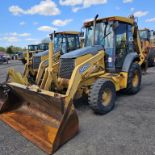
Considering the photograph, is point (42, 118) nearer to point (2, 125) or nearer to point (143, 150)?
point (2, 125)

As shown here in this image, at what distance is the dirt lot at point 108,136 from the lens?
146 inches

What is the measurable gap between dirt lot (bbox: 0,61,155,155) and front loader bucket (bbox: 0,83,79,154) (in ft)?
0.44

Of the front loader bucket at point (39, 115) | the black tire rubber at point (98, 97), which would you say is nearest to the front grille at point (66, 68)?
the black tire rubber at point (98, 97)

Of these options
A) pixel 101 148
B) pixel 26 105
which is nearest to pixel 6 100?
pixel 26 105

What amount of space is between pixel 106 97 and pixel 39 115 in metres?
1.64

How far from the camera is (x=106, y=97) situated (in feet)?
18.2

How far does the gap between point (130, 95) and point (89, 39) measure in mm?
2092

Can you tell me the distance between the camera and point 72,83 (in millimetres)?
4820

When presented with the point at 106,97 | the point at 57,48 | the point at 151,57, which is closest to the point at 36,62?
the point at 57,48

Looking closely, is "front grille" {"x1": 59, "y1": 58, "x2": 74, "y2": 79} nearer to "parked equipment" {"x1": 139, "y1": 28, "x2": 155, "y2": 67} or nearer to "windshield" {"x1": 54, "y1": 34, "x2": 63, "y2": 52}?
"windshield" {"x1": 54, "y1": 34, "x2": 63, "y2": 52}

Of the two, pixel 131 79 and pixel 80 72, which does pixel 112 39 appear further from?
pixel 80 72

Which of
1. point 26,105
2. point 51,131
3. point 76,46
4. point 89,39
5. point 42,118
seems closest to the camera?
point 51,131

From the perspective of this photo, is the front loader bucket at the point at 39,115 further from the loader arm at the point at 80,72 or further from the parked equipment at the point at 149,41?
the parked equipment at the point at 149,41

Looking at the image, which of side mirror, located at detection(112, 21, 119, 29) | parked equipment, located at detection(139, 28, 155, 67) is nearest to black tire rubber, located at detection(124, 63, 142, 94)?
side mirror, located at detection(112, 21, 119, 29)
